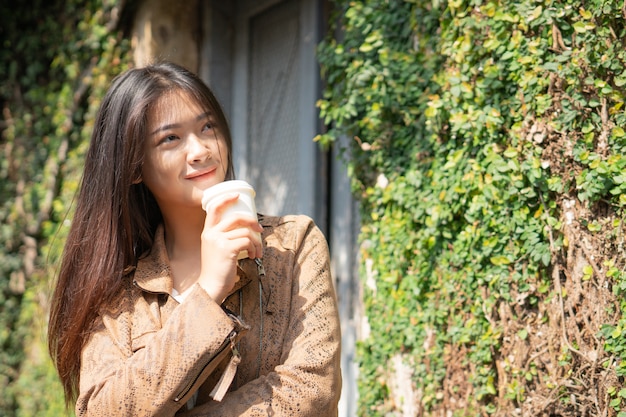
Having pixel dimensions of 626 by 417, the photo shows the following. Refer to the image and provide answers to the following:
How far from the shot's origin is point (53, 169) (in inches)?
195

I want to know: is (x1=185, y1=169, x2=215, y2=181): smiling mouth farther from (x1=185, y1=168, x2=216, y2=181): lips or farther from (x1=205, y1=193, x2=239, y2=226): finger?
(x1=205, y1=193, x2=239, y2=226): finger

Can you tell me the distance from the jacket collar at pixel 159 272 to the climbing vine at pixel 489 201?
934 mm

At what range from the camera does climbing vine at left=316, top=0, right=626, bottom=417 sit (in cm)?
224

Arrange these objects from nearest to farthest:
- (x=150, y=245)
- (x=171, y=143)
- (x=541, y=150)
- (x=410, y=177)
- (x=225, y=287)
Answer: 1. (x=225, y=287)
2. (x=171, y=143)
3. (x=150, y=245)
4. (x=541, y=150)
5. (x=410, y=177)

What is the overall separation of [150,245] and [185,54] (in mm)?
2742

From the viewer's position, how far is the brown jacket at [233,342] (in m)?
1.74

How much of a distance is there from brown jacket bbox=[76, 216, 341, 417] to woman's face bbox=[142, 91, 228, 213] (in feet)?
0.71

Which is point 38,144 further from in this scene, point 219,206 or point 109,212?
point 219,206

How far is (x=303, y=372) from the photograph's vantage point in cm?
178

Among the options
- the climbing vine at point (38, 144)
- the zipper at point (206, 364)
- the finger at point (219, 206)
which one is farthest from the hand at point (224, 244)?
the climbing vine at point (38, 144)

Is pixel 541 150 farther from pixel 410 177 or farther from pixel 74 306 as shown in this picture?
pixel 74 306

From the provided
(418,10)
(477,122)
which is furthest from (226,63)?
(477,122)

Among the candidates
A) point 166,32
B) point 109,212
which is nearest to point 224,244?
point 109,212

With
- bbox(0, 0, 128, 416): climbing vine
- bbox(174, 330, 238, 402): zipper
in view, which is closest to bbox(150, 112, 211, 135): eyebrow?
bbox(174, 330, 238, 402): zipper
